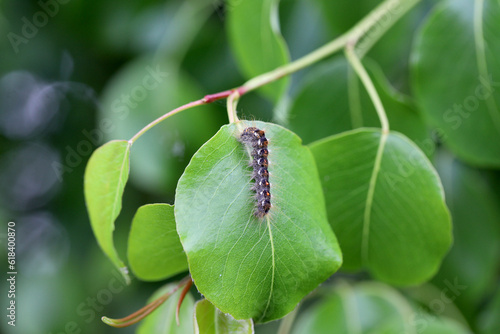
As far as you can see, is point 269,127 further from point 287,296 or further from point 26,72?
point 26,72

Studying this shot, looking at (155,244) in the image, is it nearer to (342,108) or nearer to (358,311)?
(342,108)

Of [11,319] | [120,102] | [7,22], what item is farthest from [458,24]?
[11,319]

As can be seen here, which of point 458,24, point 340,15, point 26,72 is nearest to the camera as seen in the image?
point 458,24

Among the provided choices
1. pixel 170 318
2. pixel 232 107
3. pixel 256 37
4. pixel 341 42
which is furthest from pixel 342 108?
pixel 170 318

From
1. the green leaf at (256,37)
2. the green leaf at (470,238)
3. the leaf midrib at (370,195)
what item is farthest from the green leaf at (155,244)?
the green leaf at (470,238)

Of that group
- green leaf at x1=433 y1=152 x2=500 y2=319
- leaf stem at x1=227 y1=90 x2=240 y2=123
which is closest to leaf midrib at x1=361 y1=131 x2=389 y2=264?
leaf stem at x1=227 y1=90 x2=240 y2=123

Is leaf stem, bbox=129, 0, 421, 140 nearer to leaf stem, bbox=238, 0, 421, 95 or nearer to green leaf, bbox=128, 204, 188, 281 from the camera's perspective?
leaf stem, bbox=238, 0, 421, 95

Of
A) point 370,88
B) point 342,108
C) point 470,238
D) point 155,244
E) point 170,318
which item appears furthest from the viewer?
point 470,238
